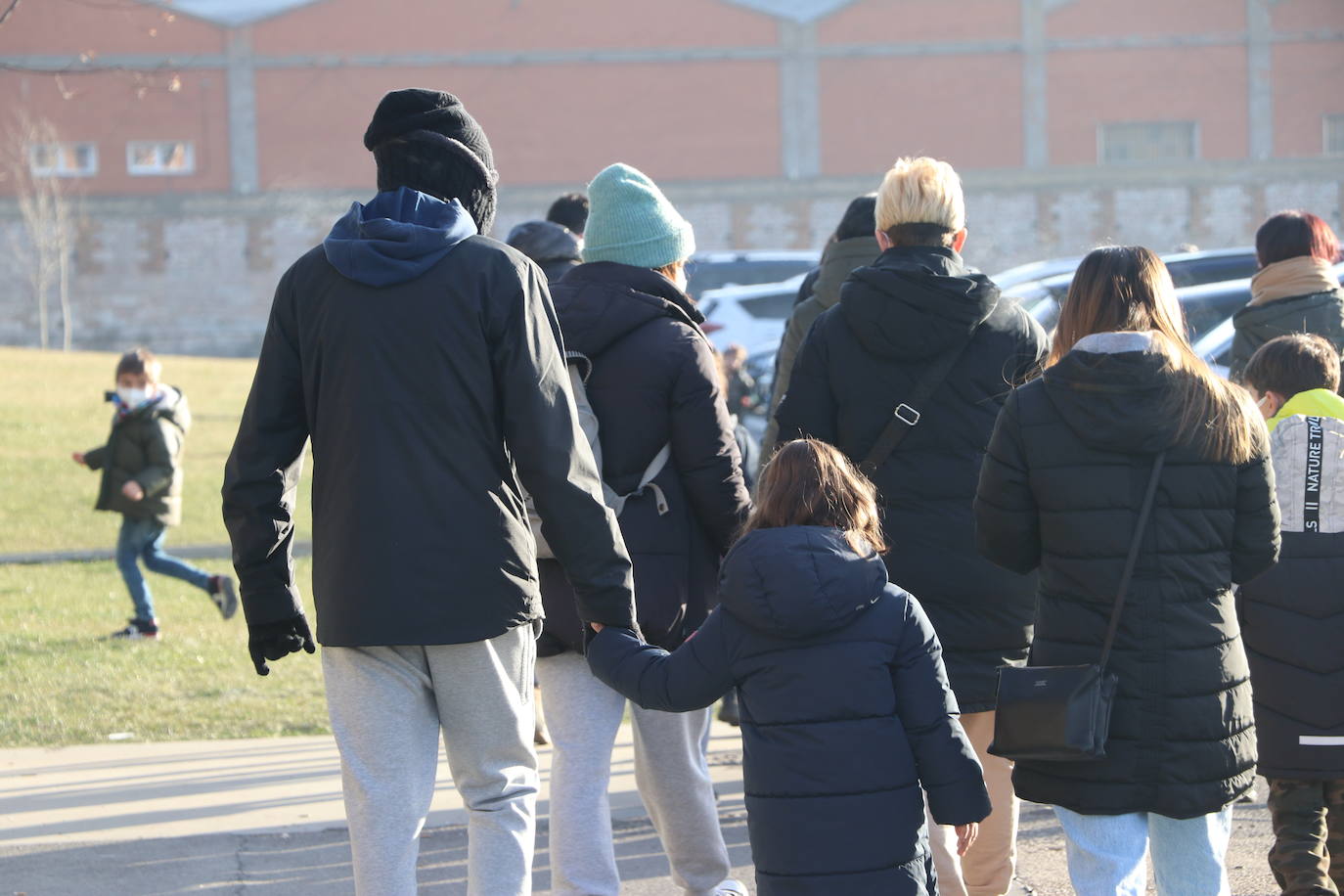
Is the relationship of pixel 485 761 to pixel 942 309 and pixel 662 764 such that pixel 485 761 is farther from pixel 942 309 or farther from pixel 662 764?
pixel 942 309

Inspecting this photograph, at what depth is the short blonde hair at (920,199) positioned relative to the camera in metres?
4.15

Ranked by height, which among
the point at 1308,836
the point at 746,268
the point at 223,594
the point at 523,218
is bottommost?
the point at 223,594

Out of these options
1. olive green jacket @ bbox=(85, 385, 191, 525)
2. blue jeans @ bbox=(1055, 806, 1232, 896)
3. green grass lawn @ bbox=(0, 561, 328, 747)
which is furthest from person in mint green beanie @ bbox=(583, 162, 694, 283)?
olive green jacket @ bbox=(85, 385, 191, 525)

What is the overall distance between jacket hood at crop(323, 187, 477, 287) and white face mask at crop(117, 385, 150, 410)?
21.3 feet

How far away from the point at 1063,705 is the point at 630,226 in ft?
5.79

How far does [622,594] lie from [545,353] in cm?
55

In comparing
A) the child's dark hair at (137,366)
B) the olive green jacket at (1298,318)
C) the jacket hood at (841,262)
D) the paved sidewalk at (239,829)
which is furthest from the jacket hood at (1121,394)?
the child's dark hair at (137,366)

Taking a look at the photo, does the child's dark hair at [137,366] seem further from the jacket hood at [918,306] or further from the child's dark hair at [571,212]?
the jacket hood at [918,306]

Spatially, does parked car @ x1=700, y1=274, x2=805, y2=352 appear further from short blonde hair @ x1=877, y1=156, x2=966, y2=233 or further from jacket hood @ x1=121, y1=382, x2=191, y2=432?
short blonde hair @ x1=877, y1=156, x2=966, y2=233

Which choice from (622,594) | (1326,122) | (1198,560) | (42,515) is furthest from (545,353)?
(1326,122)

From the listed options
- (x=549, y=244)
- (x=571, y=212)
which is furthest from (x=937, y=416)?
(x=571, y=212)

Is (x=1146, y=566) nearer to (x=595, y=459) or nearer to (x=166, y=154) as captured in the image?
(x=595, y=459)

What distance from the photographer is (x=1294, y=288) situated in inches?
230

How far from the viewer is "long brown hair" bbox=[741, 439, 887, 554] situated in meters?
3.22
